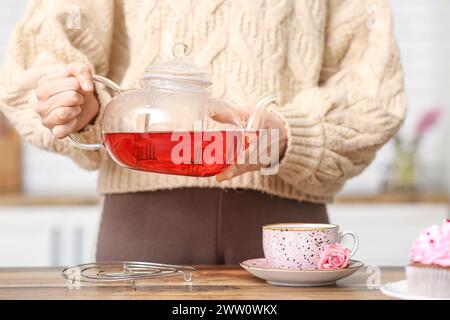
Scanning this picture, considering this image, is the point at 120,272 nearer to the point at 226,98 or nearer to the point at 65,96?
the point at 65,96

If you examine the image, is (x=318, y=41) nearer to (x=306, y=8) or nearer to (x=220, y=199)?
(x=306, y=8)

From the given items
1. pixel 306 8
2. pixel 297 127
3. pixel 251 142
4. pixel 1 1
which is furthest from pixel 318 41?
pixel 1 1

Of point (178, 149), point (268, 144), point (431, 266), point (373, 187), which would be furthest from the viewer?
point (373, 187)

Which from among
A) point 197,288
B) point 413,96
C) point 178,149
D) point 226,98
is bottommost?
point 197,288

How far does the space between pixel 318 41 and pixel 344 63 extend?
94mm

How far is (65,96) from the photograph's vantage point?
1.01 metres

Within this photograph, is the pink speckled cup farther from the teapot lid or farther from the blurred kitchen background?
the blurred kitchen background

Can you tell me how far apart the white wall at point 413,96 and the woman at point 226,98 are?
1720 millimetres

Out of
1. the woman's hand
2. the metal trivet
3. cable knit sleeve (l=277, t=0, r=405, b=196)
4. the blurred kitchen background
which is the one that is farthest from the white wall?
the metal trivet

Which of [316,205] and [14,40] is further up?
[14,40]

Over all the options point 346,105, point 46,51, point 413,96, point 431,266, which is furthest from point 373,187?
point 431,266

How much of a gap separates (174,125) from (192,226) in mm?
354

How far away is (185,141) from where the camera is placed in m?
0.94
